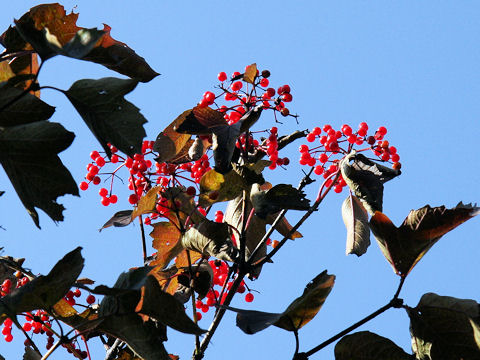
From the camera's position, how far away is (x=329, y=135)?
2809 mm

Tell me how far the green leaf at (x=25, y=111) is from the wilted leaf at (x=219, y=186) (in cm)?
67

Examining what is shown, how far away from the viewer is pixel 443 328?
6.17 ft

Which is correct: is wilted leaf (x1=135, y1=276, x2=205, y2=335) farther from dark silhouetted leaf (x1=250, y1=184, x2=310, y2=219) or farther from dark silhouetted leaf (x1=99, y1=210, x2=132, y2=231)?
dark silhouetted leaf (x1=99, y1=210, x2=132, y2=231)

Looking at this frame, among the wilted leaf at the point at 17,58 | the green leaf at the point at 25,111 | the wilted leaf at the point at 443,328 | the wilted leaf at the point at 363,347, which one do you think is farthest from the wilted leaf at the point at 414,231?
the wilted leaf at the point at 17,58

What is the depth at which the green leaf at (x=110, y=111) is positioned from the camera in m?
1.73

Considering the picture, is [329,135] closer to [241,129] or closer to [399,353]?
[241,129]

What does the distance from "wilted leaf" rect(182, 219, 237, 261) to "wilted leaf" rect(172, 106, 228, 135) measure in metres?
0.32

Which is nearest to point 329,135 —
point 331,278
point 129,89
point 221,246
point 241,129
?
point 241,129

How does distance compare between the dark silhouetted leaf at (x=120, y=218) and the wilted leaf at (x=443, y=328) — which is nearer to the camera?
the wilted leaf at (x=443, y=328)

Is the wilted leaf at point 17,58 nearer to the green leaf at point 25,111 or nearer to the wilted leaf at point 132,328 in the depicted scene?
the green leaf at point 25,111

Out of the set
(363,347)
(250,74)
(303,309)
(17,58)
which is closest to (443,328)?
(363,347)

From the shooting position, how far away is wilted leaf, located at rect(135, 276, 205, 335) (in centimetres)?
169

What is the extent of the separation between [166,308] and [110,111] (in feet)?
1.73

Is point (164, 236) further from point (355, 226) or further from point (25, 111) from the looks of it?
point (25, 111)
